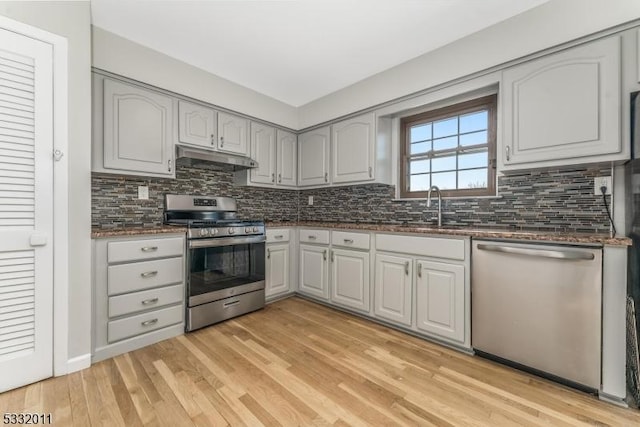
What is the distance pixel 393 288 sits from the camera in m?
Answer: 2.41

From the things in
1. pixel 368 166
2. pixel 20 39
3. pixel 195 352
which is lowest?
pixel 195 352

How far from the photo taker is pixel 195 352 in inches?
79.1

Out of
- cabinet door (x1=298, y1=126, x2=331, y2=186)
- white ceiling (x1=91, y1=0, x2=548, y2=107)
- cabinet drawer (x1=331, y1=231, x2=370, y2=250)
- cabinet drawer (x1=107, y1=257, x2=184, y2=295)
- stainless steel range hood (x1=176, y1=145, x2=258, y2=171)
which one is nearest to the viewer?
white ceiling (x1=91, y1=0, x2=548, y2=107)

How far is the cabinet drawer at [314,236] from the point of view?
2998 mm

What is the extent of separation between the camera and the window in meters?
2.39

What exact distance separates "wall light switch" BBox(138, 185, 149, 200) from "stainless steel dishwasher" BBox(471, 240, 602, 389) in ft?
9.42

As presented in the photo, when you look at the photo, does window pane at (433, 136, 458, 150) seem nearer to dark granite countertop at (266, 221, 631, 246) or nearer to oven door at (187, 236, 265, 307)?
dark granite countertop at (266, 221, 631, 246)

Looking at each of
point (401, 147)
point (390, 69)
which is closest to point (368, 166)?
point (401, 147)

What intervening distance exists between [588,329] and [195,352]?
251 cm

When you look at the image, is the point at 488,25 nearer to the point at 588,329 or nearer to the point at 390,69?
the point at 390,69

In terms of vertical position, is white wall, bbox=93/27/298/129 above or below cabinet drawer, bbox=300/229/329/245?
above

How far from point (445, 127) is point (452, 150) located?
10.1 inches

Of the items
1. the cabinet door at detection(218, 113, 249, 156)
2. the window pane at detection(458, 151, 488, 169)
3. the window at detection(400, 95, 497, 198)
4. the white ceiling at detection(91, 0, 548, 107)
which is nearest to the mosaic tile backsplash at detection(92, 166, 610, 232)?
the window at detection(400, 95, 497, 198)

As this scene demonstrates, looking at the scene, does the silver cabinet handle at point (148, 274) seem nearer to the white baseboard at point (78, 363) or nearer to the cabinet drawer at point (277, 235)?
the white baseboard at point (78, 363)
